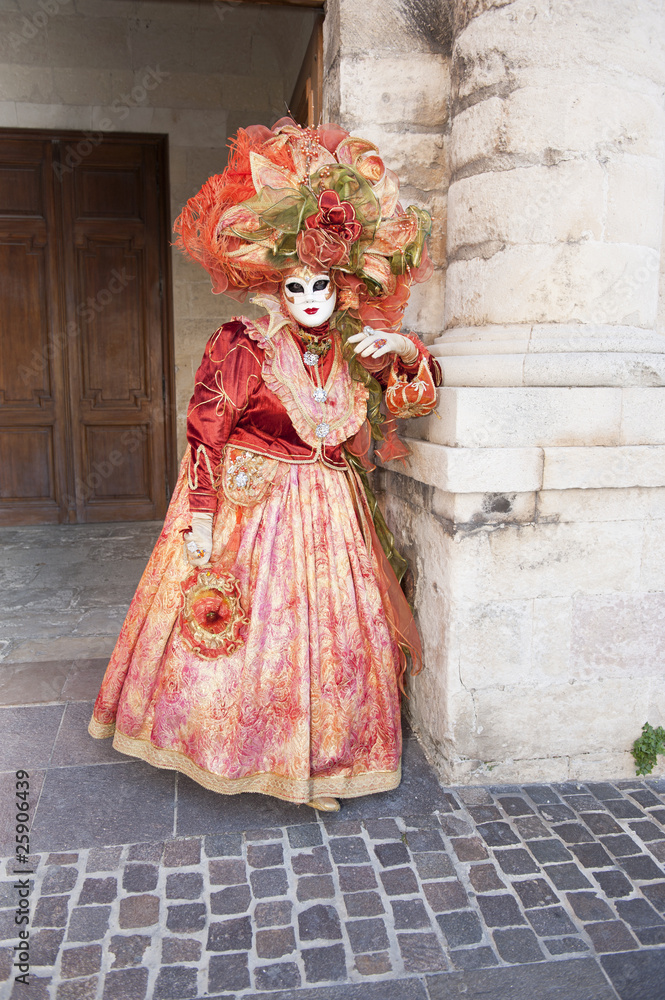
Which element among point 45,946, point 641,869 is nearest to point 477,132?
point 641,869

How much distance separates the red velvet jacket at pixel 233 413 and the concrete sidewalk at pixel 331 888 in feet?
3.01

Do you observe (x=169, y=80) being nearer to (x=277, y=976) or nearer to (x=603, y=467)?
(x=603, y=467)

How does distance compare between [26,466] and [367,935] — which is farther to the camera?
[26,466]

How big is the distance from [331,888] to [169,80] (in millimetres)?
5556

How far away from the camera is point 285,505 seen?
7.11ft

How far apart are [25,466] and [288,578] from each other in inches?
172

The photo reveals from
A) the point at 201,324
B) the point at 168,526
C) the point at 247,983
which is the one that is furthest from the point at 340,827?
the point at 201,324

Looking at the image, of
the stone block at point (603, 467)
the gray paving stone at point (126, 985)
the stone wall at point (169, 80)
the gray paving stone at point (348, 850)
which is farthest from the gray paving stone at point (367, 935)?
the stone wall at point (169, 80)

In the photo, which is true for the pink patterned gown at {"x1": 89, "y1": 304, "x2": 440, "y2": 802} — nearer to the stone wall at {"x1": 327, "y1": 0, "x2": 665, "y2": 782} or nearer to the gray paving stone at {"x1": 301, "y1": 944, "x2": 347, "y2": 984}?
the stone wall at {"x1": 327, "y1": 0, "x2": 665, "y2": 782}

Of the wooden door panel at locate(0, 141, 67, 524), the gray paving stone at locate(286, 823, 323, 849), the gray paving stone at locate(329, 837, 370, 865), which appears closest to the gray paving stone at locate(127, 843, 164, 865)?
the gray paving stone at locate(286, 823, 323, 849)

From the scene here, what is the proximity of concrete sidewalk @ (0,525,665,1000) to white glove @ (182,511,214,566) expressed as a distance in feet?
2.36

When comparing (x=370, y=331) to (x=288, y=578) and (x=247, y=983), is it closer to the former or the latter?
(x=288, y=578)

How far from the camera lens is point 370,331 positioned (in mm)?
2088

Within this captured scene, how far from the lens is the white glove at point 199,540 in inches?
82.7
